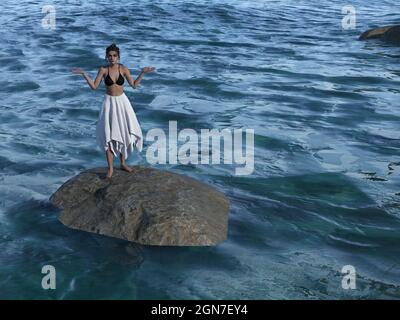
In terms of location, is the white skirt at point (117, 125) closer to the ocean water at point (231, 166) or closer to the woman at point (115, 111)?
the woman at point (115, 111)

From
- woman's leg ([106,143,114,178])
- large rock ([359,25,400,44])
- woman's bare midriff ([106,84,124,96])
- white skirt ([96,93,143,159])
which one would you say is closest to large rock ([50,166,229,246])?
woman's leg ([106,143,114,178])

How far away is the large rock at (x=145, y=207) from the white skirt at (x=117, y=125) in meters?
0.49

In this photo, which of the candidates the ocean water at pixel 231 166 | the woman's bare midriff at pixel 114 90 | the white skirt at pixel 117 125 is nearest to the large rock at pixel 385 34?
the ocean water at pixel 231 166

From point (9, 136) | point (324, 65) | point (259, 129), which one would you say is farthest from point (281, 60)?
point (9, 136)

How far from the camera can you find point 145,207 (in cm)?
777

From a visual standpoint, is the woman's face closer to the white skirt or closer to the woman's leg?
the white skirt

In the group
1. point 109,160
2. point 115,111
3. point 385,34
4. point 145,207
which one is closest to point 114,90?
point 115,111

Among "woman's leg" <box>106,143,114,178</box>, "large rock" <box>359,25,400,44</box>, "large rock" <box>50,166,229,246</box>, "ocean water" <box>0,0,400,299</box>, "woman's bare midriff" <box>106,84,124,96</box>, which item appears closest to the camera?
"ocean water" <box>0,0,400,299</box>

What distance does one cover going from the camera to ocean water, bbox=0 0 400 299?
23.7 ft

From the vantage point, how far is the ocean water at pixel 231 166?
723 cm

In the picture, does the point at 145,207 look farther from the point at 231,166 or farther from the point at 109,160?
the point at 231,166

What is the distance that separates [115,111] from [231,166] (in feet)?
11.3

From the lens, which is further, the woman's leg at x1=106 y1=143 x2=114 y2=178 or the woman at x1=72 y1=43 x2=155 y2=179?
the woman's leg at x1=106 y1=143 x2=114 y2=178

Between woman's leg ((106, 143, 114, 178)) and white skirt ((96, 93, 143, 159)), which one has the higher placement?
white skirt ((96, 93, 143, 159))
